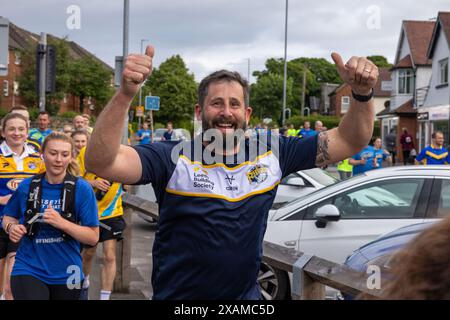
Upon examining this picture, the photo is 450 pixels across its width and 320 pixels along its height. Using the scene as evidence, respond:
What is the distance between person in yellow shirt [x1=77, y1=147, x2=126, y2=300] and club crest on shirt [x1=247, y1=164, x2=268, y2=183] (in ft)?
12.7

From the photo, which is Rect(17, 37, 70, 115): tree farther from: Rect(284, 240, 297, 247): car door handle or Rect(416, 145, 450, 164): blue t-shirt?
Rect(284, 240, 297, 247): car door handle

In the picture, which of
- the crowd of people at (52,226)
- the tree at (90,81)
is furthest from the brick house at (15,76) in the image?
the crowd of people at (52,226)

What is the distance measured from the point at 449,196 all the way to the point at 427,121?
1400 inches

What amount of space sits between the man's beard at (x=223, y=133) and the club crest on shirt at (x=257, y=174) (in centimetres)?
15

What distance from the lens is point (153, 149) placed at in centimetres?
308

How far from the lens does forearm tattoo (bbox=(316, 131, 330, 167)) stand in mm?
3262

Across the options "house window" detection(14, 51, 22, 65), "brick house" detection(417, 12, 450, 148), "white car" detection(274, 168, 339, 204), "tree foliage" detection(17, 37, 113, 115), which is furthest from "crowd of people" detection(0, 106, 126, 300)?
"house window" detection(14, 51, 22, 65)

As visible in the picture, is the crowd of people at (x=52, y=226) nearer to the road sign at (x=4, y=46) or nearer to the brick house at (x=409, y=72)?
the road sign at (x=4, y=46)

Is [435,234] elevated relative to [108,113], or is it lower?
lower

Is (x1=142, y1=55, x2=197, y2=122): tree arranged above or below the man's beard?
above

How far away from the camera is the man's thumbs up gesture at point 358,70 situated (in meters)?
2.88

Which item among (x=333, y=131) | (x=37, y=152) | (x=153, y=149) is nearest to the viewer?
(x=153, y=149)
